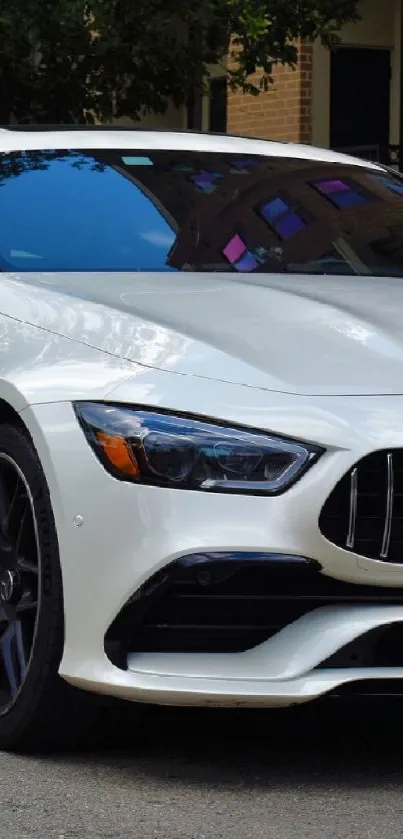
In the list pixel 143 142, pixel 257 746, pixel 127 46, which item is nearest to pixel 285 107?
pixel 127 46

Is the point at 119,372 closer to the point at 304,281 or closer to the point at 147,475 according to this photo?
the point at 147,475

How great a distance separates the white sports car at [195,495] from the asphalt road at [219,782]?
0.70 feet

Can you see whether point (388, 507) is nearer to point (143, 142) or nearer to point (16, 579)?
point (16, 579)

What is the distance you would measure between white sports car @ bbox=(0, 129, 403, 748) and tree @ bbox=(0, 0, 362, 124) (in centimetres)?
493

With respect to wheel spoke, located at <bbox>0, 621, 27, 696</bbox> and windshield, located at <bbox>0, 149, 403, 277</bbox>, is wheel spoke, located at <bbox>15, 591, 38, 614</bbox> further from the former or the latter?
windshield, located at <bbox>0, 149, 403, 277</bbox>

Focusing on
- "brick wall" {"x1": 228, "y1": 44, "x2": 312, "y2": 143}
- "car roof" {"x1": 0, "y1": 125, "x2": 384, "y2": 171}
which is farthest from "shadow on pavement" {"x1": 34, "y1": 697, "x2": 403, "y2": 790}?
"brick wall" {"x1": 228, "y1": 44, "x2": 312, "y2": 143}

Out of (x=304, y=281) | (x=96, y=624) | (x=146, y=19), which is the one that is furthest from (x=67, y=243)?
(x=146, y=19)

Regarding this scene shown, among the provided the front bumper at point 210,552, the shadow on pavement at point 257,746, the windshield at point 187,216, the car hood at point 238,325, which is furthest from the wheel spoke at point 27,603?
the windshield at point 187,216

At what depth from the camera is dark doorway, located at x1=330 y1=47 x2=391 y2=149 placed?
16141 mm

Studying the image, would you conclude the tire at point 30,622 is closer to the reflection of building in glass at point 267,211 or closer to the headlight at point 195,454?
the headlight at point 195,454

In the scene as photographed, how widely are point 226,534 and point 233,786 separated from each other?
2.05 ft

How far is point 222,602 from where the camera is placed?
3906 millimetres

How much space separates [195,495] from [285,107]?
1259cm

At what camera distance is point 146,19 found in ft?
32.0
